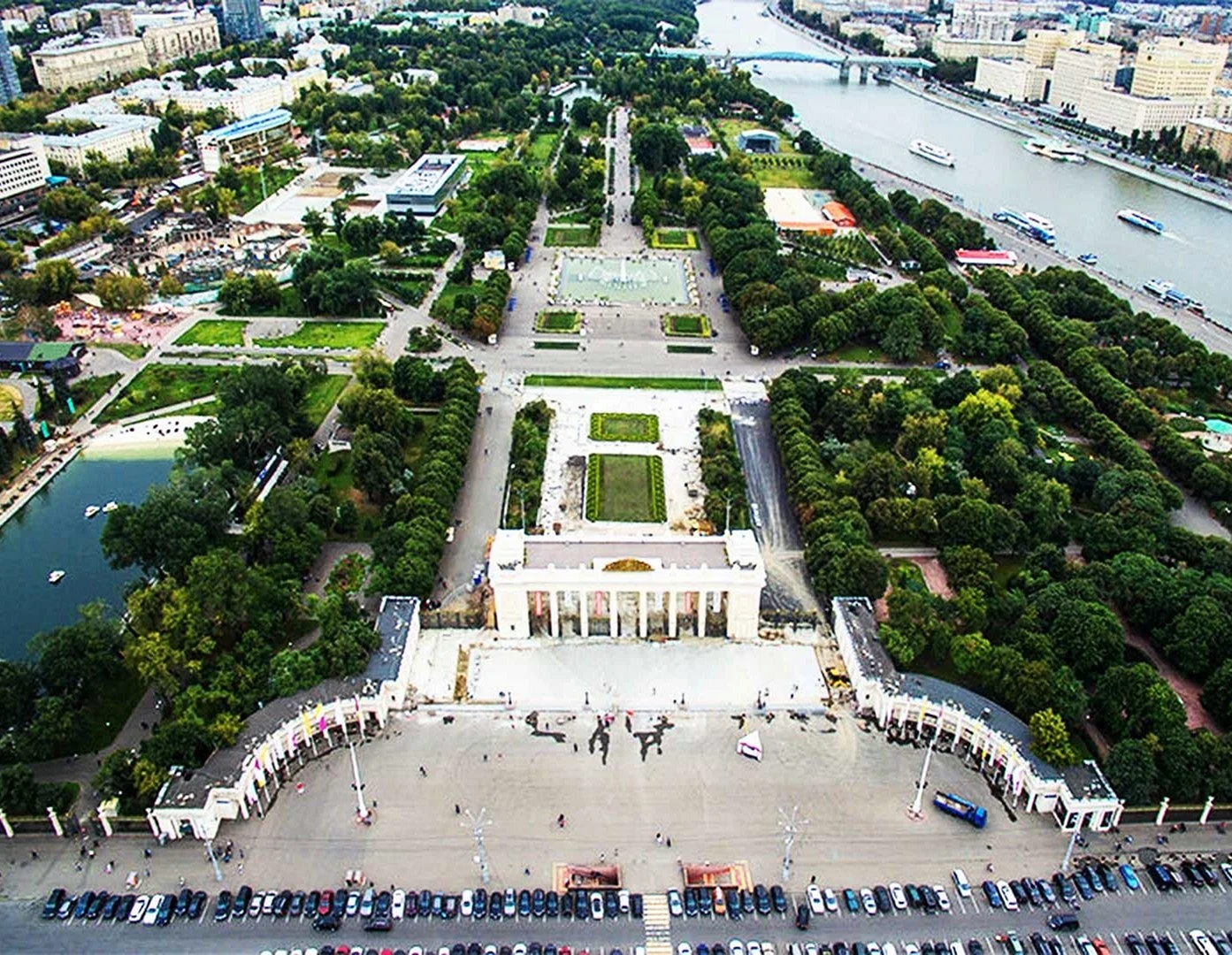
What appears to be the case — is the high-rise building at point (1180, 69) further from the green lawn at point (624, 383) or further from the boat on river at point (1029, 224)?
the green lawn at point (624, 383)

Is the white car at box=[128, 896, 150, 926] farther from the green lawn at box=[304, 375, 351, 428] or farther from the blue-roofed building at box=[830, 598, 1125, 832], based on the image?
the green lawn at box=[304, 375, 351, 428]

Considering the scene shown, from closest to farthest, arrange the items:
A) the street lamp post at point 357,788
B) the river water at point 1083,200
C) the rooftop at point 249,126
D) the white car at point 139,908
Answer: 1. the white car at point 139,908
2. the street lamp post at point 357,788
3. the river water at point 1083,200
4. the rooftop at point 249,126

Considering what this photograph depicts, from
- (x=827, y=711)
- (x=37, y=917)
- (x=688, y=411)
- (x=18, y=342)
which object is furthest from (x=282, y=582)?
(x=18, y=342)

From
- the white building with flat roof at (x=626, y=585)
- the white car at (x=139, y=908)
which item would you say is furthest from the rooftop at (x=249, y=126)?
the white car at (x=139, y=908)

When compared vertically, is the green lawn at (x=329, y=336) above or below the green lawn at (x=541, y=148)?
below

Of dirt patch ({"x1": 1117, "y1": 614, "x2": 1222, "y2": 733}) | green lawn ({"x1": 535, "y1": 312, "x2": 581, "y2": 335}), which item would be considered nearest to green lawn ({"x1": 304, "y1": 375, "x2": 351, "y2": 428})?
green lawn ({"x1": 535, "y1": 312, "x2": 581, "y2": 335})

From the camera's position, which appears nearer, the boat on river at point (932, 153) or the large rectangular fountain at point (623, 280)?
the large rectangular fountain at point (623, 280)

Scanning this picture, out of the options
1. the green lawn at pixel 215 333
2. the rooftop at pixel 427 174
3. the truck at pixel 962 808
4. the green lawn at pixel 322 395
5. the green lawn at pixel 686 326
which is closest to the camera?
the truck at pixel 962 808
